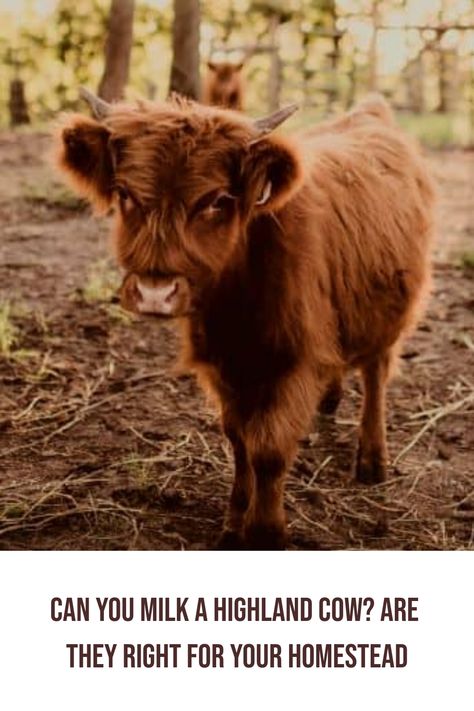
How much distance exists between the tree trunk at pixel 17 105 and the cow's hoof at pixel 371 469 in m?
7.39

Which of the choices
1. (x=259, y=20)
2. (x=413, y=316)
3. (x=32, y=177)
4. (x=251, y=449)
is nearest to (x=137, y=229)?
(x=251, y=449)

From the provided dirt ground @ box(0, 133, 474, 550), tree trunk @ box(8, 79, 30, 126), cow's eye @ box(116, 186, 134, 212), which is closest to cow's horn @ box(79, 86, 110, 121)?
cow's eye @ box(116, 186, 134, 212)

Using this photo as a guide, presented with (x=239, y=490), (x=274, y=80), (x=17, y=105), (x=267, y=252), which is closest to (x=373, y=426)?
(x=239, y=490)

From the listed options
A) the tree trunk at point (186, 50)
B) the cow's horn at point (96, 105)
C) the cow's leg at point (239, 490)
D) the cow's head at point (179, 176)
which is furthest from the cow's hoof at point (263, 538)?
the tree trunk at point (186, 50)

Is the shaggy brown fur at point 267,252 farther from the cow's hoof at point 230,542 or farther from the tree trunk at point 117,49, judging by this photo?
the tree trunk at point 117,49

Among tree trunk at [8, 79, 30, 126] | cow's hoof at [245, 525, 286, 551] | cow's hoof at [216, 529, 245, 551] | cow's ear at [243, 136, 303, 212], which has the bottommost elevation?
cow's hoof at [216, 529, 245, 551]

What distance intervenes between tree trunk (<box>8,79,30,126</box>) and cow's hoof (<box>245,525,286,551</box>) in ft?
25.9

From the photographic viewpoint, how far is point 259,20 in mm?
10367

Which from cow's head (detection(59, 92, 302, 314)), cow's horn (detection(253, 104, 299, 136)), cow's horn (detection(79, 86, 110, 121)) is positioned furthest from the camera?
cow's horn (detection(79, 86, 110, 121))

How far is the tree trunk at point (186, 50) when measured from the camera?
610 centimetres

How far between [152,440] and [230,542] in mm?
805

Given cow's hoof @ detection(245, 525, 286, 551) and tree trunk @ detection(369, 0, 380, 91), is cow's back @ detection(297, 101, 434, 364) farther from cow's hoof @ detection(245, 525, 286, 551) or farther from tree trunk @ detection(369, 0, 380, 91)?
tree trunk @ detection(369, 0, 380, 91)

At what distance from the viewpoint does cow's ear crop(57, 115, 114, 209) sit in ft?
8.68

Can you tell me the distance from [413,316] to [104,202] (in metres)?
1.59
